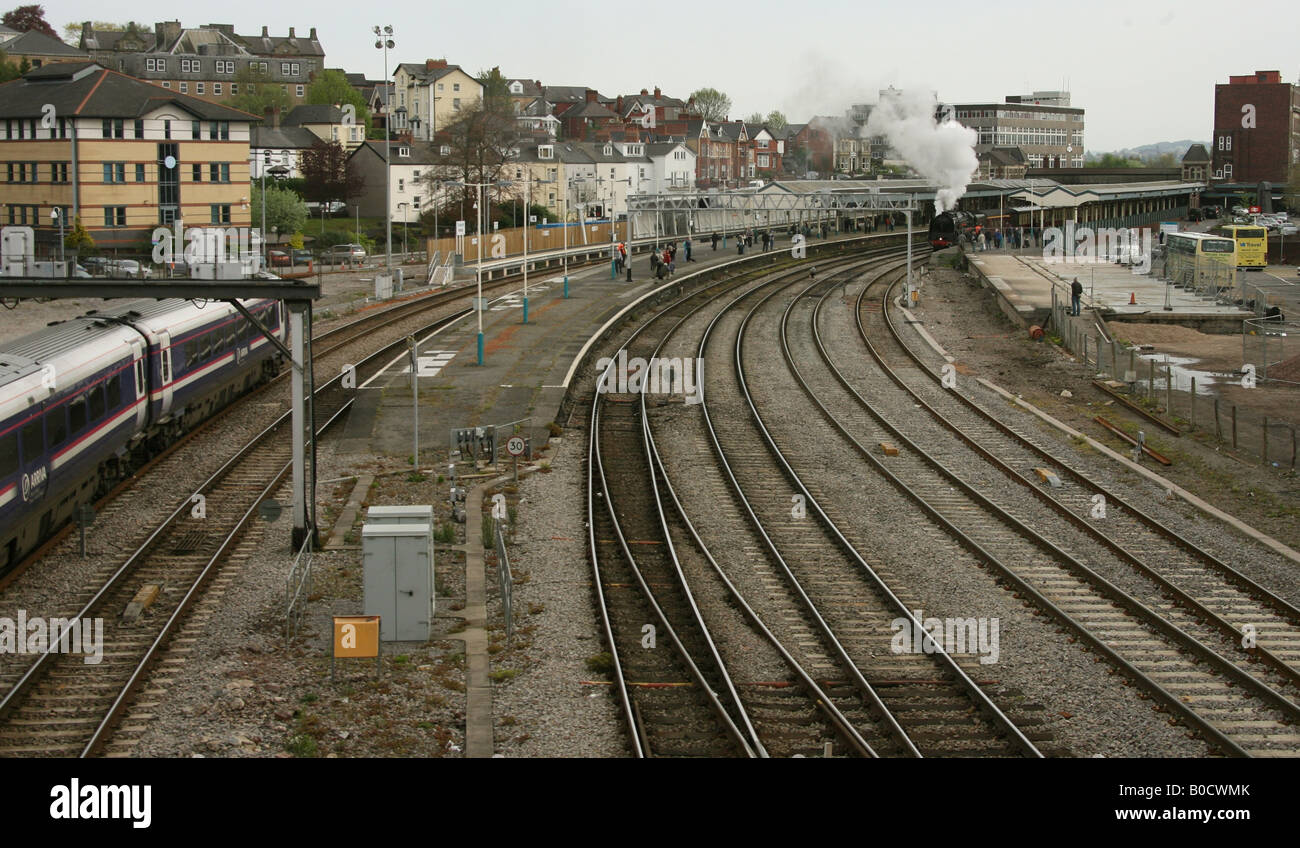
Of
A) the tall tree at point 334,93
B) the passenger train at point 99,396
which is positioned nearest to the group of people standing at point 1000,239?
the passenger train at point 99,396

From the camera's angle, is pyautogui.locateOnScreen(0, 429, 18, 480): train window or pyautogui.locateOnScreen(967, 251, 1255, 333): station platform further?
pyautogui.locateOnScreen(967, 251, 1255, 333): station platform

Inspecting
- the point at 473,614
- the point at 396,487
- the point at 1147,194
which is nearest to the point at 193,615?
the point at 473,614

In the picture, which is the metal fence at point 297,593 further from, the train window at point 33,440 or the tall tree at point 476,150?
the tall tree at point 476,150

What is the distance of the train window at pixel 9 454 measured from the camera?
15984mm

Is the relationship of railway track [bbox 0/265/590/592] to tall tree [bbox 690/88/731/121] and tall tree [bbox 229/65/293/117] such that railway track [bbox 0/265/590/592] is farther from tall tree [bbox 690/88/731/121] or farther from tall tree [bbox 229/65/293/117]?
tall tree [bbox 690/88/731/121]

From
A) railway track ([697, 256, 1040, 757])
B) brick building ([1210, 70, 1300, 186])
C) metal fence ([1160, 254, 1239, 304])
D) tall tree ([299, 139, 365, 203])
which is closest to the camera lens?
railway track ([697, 256, 1040, 757])

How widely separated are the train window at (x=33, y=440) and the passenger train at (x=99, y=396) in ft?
0.04

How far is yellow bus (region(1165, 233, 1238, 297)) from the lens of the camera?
4919 centimetres

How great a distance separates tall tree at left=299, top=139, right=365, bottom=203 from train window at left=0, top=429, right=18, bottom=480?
79.7m

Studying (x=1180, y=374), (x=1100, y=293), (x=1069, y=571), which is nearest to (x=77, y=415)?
(x=1069, y=571)

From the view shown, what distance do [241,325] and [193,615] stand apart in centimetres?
1471

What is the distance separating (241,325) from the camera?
29203 mm

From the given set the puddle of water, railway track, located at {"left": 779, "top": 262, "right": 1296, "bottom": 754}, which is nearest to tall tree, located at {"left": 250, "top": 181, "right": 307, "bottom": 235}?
railway track, located at {"left": 779, "top": 262, "right": 1296, "bottom": 754}
